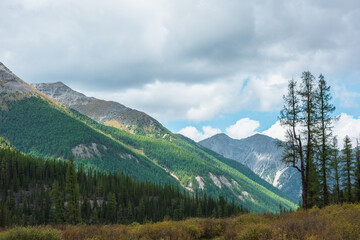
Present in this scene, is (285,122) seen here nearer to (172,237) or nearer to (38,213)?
(172,237)

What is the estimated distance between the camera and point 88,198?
380 ft

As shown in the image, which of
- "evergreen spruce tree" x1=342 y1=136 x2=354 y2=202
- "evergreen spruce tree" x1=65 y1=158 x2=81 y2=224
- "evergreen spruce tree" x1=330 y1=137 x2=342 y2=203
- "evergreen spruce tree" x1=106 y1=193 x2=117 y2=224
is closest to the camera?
"evergreen spruce tree" x1=330 y1=137 x2=342 y2=203

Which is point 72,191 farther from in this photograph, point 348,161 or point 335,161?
point 348,161

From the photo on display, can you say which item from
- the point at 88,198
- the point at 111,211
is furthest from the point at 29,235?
the point at 88,198

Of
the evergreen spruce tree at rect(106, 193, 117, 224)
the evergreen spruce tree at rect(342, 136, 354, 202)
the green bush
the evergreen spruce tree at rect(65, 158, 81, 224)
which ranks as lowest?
the evergreen spruce tree at rect(106, 193, 117, 224)

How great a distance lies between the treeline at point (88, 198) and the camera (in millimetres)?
94875

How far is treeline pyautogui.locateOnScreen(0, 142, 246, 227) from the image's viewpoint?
94.9 meters

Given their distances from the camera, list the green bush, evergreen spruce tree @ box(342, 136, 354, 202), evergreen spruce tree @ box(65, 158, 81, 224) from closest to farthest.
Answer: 1. the green bush
2. evergreen spruce tree @ box(342, 136, 354, 202)
3. evergreen spruce tree @ box(65, 158, 81, 224)

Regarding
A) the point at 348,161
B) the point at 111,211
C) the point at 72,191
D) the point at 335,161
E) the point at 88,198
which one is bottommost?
the point at 111,211

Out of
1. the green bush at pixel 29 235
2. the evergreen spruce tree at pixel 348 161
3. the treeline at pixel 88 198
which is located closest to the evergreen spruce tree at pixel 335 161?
the evergreen spruce tree at pixel 348 161

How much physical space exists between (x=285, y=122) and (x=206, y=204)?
111417mm

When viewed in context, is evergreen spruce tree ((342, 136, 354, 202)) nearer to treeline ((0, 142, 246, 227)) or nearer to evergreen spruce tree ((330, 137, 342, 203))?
evergreen spruce tree ((330, 137, 342, 203))

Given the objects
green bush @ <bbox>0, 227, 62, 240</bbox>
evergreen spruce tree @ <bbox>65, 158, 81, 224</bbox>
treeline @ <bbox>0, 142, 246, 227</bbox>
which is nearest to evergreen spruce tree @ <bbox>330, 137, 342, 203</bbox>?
green bush @ <bbox>0, 227, 62, 240</bbox>

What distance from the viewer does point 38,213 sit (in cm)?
9300
